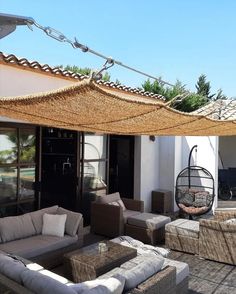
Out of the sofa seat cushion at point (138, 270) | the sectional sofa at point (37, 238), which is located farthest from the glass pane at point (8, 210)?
the sofa seat cushion at point (138, 270)

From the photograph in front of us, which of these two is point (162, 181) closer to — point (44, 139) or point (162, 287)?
point (44, 139)

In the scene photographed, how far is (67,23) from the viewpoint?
4.98 meters

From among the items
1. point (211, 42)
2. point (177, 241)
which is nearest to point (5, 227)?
point (177, 241)

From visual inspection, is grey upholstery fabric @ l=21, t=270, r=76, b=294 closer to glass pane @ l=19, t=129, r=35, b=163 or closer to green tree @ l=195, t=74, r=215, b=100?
glass pane @ l=19, t=129, r=35, b=163

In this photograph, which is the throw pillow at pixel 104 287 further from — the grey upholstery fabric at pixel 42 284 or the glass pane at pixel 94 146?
the glass pane at pixel 94 146

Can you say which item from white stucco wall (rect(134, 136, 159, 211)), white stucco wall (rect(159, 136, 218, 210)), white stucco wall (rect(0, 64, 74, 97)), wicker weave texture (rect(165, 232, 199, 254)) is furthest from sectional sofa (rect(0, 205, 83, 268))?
white stucco wall (rect(159, 136, 218, 210))

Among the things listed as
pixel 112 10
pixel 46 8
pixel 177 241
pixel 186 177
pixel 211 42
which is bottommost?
pixel 177 241

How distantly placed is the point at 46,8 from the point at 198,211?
5.96 metres

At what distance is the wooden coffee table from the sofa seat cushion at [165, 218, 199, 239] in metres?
1.83

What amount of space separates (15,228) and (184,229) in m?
3.10

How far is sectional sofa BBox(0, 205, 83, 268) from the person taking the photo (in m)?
4.80

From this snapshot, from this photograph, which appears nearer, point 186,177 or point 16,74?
point 16,74

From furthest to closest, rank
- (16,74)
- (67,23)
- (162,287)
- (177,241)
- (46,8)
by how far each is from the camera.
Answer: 1. (177,241)
2. (16,74)
3. (67,23)
4. (46,8)
5. (162,287)

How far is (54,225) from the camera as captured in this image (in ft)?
18.1
